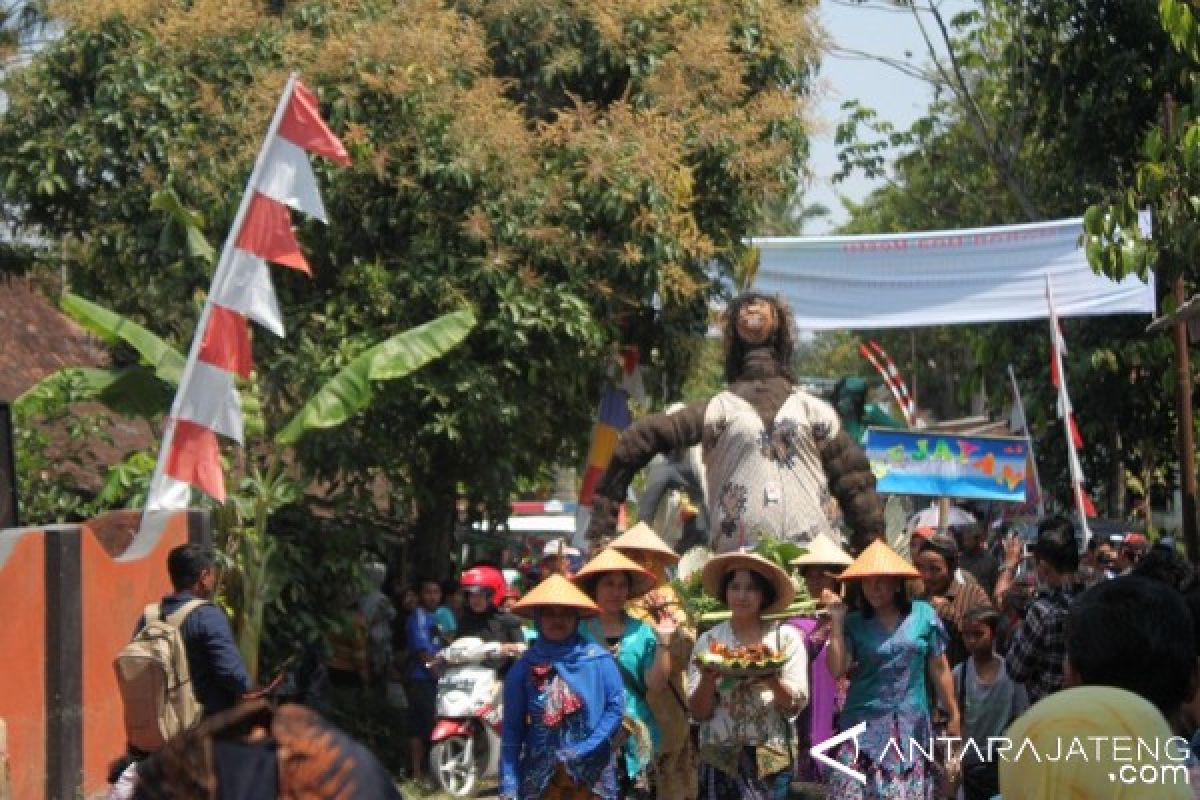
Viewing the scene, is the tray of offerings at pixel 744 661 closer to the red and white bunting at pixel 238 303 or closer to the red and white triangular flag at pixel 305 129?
the red and white bunting at pixel 238 303

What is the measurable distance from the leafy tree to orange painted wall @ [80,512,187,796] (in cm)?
225

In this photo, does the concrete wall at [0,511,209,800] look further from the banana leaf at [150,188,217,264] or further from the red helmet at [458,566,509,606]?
the red helmet at [458,566,509,606]

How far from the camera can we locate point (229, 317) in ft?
40.1

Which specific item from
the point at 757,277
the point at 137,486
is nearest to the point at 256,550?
→ the point at 137,486

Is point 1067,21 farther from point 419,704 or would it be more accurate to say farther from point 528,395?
point 419,704

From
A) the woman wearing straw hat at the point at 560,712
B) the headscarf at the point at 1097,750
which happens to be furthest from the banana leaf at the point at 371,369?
the headscarf at the point at 1097,750

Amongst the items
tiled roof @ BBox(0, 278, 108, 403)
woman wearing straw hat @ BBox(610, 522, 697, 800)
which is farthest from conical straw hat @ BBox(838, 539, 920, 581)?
tiled roof @ BBox(0, 278, 108, 403)

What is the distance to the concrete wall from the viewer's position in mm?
11445

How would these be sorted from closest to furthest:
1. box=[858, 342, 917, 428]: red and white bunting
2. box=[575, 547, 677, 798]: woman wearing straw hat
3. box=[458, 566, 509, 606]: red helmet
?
box=[575, 547, 677, 798]: woman wearing straw hat, box=[458, 566, 509, 606]: red helmet, box=[858, 342, 917, 428]: red and white bunting

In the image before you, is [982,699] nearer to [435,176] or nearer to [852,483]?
[852,483]

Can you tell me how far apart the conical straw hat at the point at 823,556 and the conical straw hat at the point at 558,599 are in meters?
1.54

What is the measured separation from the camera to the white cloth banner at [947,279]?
16.9m

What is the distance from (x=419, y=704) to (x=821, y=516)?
14.8 ft

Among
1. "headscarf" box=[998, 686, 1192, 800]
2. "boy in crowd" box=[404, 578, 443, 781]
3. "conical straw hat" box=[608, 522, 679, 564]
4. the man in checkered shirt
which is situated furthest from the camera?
"boy in crowd" box=[404, 578, 443, 781]
